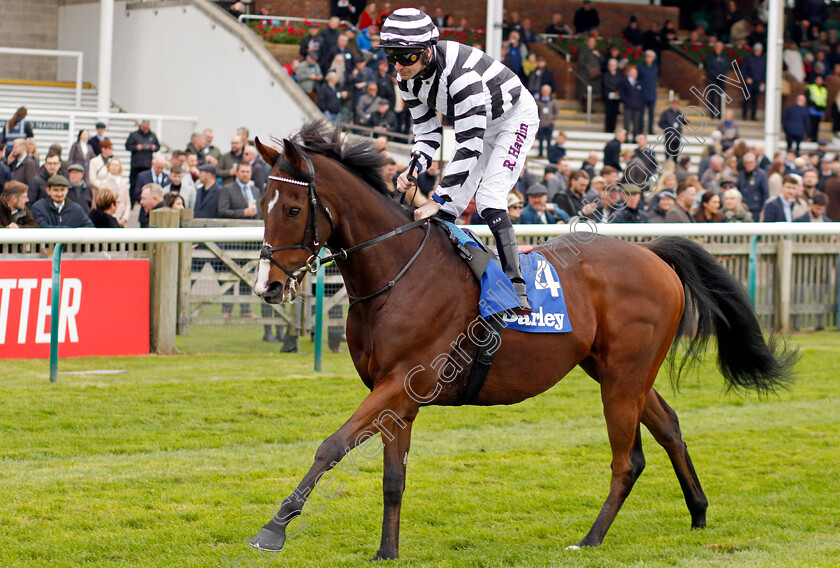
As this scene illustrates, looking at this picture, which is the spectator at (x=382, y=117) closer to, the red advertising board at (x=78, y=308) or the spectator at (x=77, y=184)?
the spectator at (x=77, y=184)

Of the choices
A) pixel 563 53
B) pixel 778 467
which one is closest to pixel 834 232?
pixel 778 467

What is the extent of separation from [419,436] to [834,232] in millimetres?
4648

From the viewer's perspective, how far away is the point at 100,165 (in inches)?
472

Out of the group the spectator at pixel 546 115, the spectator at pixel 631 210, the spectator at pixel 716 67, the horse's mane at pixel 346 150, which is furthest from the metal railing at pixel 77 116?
the horse's mane at pixel 346 150

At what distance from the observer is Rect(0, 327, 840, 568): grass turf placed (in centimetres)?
452

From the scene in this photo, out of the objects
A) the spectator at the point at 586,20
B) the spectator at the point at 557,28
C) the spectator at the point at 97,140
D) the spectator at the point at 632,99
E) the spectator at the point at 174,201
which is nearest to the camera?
the spectator at the point at 174,201

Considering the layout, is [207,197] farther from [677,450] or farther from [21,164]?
[677,450]

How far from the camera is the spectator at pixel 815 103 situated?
1975cm

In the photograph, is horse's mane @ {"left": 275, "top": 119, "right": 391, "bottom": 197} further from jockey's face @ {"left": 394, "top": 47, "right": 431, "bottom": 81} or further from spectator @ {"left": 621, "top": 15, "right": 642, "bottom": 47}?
spectator @ {"left": 621, "top": 15, "right": 642, "bottom": 47}

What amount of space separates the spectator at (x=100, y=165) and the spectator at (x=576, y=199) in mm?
5030

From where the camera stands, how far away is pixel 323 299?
28.2 ft

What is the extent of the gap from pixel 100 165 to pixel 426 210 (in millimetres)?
8308

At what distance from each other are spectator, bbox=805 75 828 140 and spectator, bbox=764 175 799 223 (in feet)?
29.1

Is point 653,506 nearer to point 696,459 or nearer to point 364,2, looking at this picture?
point 696,459
